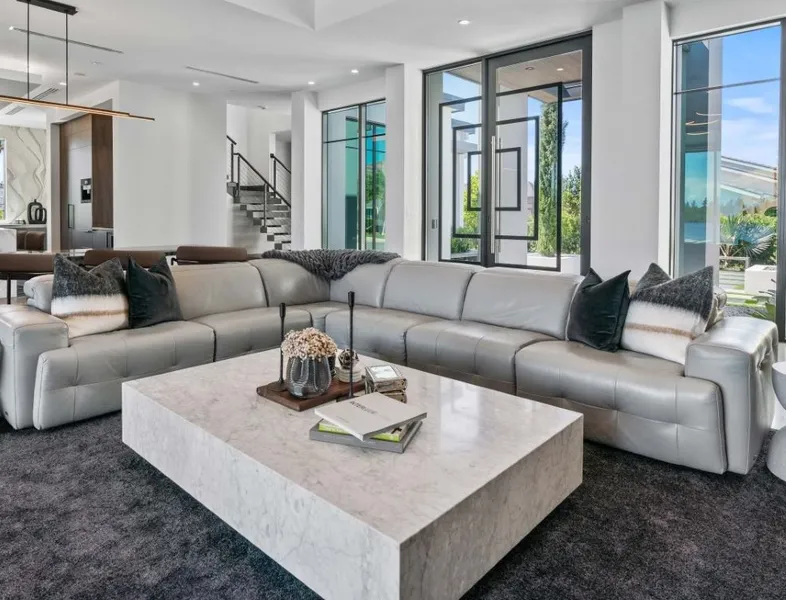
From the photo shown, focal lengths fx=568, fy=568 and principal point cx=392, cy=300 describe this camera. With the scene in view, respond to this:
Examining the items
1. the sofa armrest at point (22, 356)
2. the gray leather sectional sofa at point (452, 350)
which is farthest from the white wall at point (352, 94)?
the sofa armrest at point (22, 356)

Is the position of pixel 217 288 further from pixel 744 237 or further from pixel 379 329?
pixel 744 237

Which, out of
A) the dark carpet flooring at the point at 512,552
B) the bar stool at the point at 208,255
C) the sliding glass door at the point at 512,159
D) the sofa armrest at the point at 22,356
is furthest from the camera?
the sliding glass door at the point at 512,159

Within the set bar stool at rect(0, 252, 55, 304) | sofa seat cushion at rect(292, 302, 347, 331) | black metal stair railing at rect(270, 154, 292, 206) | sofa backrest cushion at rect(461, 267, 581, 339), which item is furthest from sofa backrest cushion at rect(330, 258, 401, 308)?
black metal stair railing at rect(270, 154, 292, 206)

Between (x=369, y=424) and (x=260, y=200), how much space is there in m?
10.1

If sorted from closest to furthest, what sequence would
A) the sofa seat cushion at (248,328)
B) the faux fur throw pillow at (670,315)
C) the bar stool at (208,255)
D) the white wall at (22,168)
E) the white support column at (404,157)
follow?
1. the faux fur throw pillow at (670,315)
2. the sofa seat cushion at (248,328)
3. the bar stool at (208,255)
4. the white support column at (404,157)
5. the white wall at (22,168)

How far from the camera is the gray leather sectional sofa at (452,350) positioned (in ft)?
8.00

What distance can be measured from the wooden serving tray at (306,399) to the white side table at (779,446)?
179 cm

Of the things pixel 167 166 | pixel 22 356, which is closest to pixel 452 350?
pixel 22 356

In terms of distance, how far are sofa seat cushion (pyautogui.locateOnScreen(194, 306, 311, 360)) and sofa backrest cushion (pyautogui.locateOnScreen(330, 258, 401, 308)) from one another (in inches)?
22.6

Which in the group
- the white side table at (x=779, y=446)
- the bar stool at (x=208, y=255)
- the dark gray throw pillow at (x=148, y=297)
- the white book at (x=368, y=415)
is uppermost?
the bar stool at (x=208, y=255)

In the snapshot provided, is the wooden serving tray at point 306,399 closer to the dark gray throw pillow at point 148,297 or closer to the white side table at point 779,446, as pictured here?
the dark gray throw pillow at point 148,297

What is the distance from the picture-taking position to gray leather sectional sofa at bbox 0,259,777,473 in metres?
2.44

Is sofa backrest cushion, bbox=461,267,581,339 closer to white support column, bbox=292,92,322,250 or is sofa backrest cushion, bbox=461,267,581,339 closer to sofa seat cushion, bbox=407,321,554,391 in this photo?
sofa seat cushion, bbox=407,321,554,391

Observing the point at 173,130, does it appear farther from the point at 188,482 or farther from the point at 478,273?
the point at 188,482
